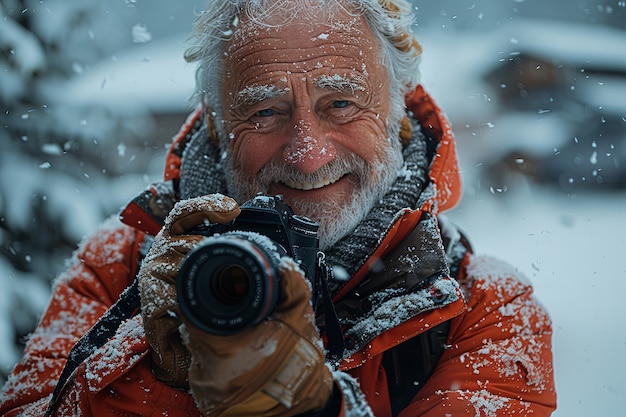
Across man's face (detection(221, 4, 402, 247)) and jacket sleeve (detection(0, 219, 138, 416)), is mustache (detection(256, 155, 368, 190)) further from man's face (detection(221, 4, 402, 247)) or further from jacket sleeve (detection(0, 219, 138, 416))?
jacket sleeve (detection(0, 219, 138, 416))

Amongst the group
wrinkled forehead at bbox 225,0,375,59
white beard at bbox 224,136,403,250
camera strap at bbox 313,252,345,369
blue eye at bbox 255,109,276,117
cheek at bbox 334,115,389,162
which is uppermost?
wrinkled forehead at bbox 225,0,375,59

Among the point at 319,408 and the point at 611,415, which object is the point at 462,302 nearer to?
the point at 319,408

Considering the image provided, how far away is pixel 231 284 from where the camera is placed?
1.29 m

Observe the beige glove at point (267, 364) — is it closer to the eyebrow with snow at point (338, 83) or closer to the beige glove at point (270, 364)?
the beige glove at point (270, 364)

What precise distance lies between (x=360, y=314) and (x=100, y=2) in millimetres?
2997

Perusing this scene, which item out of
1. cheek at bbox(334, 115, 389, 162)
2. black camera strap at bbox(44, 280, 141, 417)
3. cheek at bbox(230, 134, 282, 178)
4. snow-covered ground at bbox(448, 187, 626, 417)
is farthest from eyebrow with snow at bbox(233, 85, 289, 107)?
snow-covered ground at bbox(448, 187, 626, 417)

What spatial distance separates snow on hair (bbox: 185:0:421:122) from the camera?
1.98 m

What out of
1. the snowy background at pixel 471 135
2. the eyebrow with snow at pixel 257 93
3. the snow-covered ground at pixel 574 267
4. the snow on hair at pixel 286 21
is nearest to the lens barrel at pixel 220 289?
the eyebrow with snow at pixel 257 93

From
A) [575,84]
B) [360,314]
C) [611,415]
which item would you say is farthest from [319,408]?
[575,84]

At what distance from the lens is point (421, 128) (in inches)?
86.5

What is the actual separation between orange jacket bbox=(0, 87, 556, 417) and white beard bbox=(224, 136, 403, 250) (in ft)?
0.52

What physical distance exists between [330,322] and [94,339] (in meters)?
0.60

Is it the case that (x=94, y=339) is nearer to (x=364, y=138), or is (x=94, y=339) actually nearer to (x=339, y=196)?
(x=339, y=196)

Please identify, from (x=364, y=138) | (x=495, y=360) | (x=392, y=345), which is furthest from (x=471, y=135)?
(x=392, y=345)
